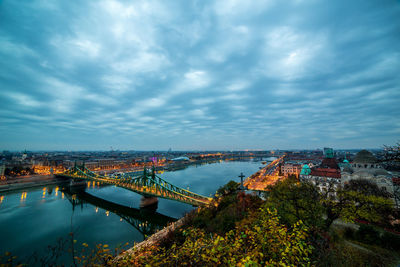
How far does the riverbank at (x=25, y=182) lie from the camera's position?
5078 centimetres

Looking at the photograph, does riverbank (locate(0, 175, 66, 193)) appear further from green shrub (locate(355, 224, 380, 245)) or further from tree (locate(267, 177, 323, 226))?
green shrub (locate(355, 224, 380, 245))

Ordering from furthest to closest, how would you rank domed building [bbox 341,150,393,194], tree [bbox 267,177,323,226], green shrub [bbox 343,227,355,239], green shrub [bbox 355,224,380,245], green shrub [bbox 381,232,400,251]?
1. domed building [bbox 341,150,393,194]
2. green shrub [bbox 343,227,355,239]
3. tree [bbox 267,177,323,226]
4. green shrub [bbox 355,224,380,245]
5. green shrub [bbox 381,232,400,251]

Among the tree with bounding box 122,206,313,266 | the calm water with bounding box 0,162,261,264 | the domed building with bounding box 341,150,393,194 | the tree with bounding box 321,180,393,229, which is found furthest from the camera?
the domed building with bounding box 341,150,393,194

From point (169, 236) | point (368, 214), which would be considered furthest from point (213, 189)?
point (368, 214)

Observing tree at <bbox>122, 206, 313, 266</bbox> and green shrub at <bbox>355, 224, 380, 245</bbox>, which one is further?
green shrub at <bbox>355, 224, 380, 245</bbox>

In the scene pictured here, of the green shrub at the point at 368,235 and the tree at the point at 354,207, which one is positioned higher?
the tree at the point at 354,207

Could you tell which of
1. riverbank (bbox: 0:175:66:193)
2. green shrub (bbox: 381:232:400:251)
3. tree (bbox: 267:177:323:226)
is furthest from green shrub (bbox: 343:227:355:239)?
riverbank (bbox: 0:175:66:193)

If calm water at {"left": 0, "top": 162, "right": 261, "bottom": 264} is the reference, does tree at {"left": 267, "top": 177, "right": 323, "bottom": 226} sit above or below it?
above

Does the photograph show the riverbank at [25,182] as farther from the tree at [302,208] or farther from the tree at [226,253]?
the tree at [302,208]

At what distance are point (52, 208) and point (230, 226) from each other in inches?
1661

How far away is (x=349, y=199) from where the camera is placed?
1678 cm

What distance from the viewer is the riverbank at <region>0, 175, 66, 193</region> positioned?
50.8 metres

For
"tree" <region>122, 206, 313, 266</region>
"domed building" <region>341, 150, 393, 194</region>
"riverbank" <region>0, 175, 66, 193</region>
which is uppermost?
"tree" <region>122, 206, 313, 266</region>

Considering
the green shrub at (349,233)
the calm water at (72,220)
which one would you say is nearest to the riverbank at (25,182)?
the calm water at (72,220)
